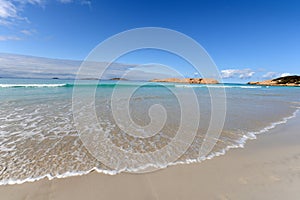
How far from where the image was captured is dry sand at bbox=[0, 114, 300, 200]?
2.71 meters

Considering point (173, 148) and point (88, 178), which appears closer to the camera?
point (88, 178)

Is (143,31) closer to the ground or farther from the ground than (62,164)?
farther from the ground

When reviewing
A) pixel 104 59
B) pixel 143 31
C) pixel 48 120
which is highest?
pixel 143 31

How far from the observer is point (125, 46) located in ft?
19.5

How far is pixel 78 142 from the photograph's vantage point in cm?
504

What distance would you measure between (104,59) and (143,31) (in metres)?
2.18

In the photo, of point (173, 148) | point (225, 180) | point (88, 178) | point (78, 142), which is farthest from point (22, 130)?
point (225, 180)

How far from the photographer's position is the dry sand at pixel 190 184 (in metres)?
2.71

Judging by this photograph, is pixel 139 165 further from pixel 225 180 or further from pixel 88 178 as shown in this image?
pixel 225 180

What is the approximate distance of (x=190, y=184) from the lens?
3.01 m

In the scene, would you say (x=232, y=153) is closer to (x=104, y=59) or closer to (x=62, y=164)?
(x=62, y=164)

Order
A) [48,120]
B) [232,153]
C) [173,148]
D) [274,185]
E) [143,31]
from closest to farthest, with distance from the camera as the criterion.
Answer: [274,185] < [232,153] < [173,148] < [143,31] < [48,120]

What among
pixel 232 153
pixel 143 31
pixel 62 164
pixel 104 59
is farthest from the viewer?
pixel 143 31

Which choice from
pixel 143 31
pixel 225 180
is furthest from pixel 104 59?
pixel 225 180
